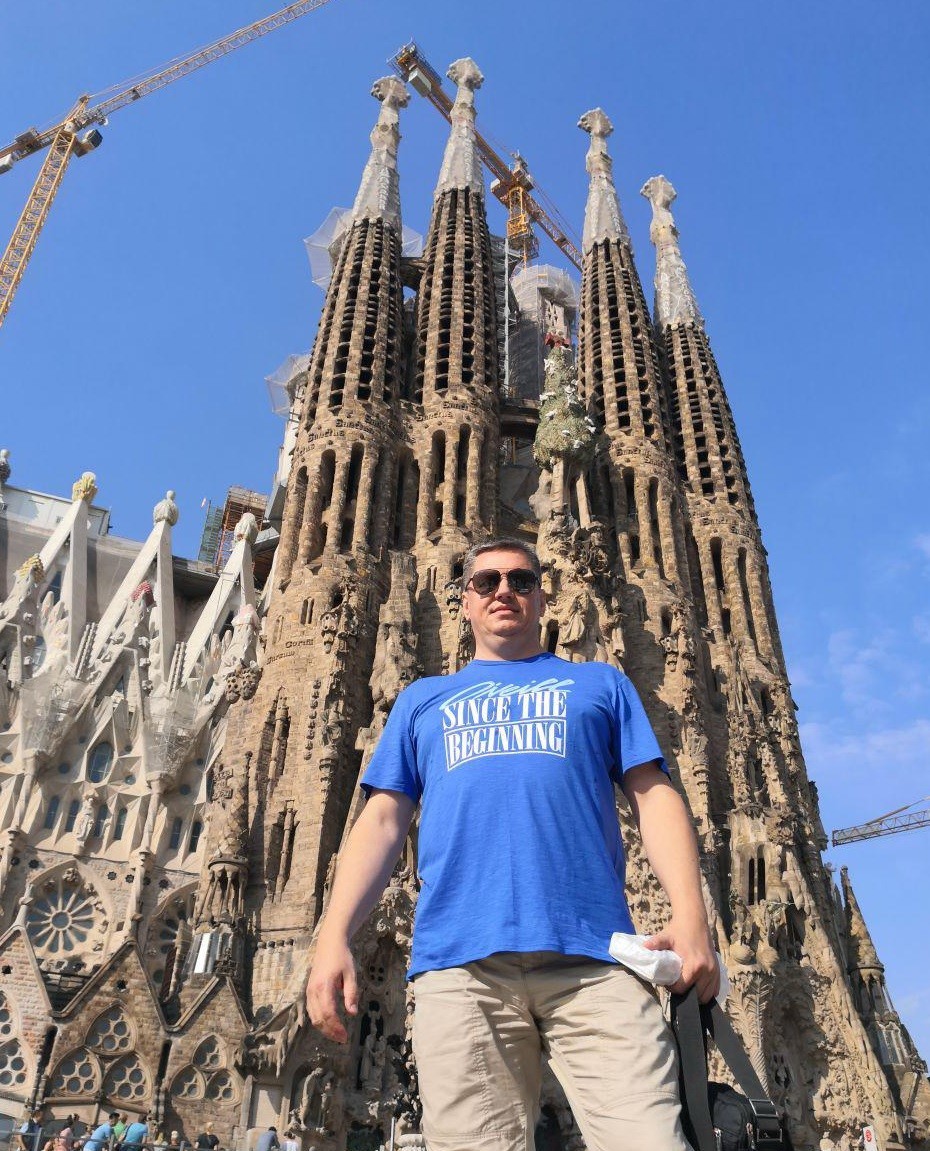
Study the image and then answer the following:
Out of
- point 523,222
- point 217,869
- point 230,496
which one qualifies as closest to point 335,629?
point 217,869

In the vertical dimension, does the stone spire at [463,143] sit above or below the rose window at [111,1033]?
above

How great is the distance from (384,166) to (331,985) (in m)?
35.2

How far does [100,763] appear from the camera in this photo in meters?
25.5

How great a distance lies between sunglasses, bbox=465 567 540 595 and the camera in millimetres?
3184

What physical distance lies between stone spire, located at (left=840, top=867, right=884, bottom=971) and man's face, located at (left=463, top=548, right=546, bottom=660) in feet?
80.3

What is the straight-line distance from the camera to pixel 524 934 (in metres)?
2.52

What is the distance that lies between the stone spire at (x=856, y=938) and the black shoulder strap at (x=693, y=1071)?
24.7m

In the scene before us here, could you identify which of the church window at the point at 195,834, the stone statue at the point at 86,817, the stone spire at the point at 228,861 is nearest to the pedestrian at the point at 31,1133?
the stone spire at the point at 228,861

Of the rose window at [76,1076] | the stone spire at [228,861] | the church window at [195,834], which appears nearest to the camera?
the rose window at [76,1076]

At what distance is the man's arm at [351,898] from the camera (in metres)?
2.62

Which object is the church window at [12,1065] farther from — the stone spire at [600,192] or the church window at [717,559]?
the stone spire at [600,192]

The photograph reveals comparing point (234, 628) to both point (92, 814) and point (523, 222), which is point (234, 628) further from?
point (523, 222)

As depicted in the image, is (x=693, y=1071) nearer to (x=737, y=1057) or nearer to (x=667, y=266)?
(x=737, y=1057)

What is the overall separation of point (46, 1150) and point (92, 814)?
1229 centimetres
